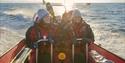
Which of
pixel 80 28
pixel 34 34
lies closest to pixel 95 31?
pixel 80 28

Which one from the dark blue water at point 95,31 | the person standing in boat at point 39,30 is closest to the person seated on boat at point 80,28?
the person standing in boat at point 39,30

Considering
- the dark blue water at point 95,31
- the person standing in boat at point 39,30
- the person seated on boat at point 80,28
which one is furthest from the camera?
the dark blue water at point 95,31

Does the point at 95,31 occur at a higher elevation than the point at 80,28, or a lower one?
lower

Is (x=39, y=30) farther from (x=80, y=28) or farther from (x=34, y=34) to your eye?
(x=80, y=28)

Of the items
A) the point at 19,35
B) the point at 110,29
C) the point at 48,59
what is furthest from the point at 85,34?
the point at 110,29

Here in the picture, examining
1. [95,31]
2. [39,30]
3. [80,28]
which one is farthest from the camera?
[95,31]

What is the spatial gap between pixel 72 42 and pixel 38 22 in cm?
57

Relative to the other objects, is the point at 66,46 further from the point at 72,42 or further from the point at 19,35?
the point at 19,35

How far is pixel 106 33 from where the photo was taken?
45.2ft

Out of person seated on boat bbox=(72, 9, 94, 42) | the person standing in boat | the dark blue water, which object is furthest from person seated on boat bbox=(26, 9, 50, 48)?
the dark blue water

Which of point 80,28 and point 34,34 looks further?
point 80,28

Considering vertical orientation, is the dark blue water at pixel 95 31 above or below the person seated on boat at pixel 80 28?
below

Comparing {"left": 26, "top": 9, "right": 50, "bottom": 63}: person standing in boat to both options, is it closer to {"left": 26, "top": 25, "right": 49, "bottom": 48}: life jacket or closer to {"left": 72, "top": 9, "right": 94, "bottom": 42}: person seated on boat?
{"left": 26, "top": 25, "right": 49, "bottom": 48}: life jacket

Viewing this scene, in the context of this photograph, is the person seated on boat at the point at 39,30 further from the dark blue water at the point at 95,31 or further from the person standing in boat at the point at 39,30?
the dark blue water at the point at 95,31
